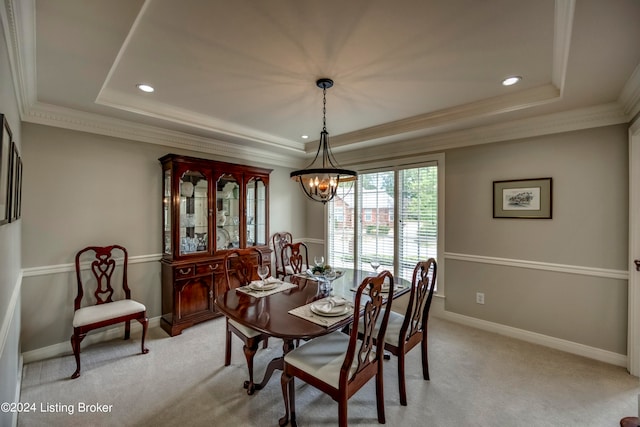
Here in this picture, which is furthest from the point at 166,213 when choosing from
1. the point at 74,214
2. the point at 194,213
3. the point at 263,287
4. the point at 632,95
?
the point at 632,95

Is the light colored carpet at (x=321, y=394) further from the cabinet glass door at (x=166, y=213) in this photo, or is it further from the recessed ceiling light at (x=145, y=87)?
the recessed ceiling light at (x=145, y=87)

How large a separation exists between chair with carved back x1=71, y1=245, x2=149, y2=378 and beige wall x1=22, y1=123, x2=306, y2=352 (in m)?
0.10

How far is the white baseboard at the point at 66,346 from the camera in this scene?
8.74 ft

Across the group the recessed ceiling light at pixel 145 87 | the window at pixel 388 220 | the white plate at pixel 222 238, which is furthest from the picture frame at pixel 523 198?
the recessed ceiling light at pixel 145 87

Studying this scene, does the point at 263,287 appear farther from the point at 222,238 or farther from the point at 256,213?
the point at 256,213

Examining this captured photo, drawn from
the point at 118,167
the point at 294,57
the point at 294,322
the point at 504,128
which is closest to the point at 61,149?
the point at 118,167

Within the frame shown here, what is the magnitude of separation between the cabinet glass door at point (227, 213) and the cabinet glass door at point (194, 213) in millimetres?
180

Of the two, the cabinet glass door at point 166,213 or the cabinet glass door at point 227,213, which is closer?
the cabinet glass door at point 166,213

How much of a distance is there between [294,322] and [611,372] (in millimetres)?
2905

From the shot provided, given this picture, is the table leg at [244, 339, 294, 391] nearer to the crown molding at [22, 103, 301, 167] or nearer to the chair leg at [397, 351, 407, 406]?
the chair leg at [397, 351, 407, 406]

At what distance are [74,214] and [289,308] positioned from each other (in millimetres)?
2495

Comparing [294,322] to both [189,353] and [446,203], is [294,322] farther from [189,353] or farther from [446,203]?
[446,203]

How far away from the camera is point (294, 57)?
2.06 m

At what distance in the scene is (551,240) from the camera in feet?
9.84
